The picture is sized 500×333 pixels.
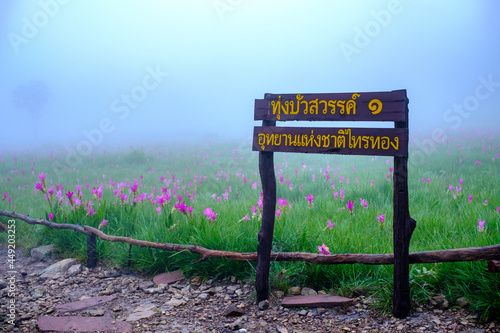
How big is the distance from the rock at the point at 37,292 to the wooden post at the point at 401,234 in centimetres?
402

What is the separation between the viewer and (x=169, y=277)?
4.58 m

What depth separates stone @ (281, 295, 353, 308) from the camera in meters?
3.55

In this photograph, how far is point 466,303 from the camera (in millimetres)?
3246

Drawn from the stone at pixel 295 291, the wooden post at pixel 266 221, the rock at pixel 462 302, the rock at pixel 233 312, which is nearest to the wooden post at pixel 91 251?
the rock at pixel 233 312

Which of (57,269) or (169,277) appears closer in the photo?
(169,277)

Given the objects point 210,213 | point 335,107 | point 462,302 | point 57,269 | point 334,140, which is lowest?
point 57,269

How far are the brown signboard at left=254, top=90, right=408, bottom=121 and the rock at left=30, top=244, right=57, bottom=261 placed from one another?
4.23 m

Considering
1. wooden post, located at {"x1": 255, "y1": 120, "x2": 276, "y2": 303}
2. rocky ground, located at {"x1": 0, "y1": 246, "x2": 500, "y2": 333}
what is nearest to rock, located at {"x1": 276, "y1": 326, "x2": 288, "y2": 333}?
rocky ground, located at {"x1": 0, "y1": 246, "x2": 500, "y2": 333}

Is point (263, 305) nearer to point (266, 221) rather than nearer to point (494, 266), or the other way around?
point (266, 221)

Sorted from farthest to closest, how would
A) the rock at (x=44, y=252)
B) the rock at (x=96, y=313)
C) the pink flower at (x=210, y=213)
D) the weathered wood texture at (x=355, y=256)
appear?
the rock at (x=44, y=252)
the pink flower at (x=210, y=213)
the rock at (x=96, y=313)
the weathered wood texture at (x=355, y=256)

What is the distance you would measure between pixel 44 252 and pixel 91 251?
1099mm

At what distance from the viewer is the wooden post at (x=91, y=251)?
5297mm

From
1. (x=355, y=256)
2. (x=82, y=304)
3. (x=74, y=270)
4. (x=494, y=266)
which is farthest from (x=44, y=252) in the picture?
(x=494, y=266)

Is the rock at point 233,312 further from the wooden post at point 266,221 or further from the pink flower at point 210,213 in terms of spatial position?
the pink flower at point 210,213
